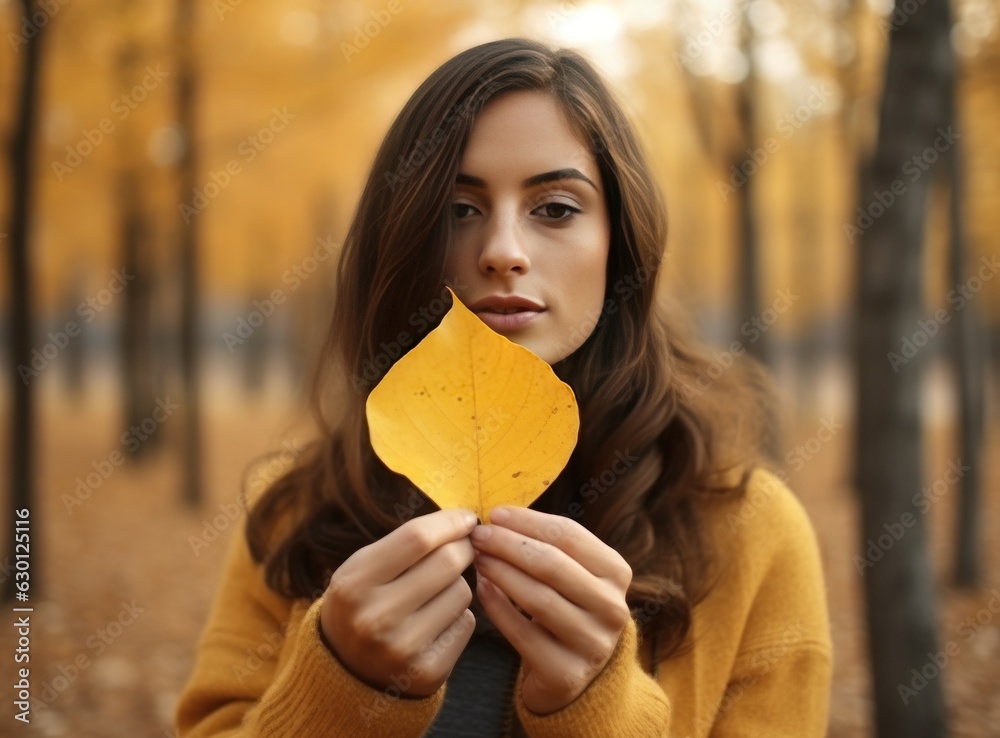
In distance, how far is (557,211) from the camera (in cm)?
136

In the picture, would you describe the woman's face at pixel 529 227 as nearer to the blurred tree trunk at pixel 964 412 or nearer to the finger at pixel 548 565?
the finger at pixel 548 565

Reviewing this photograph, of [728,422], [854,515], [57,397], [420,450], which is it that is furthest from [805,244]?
[57,397]

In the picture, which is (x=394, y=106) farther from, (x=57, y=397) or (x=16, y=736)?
(x=57, y=397)

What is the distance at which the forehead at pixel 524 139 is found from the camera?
1321mm

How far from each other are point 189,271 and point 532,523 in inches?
298

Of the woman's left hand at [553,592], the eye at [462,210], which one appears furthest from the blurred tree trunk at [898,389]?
the woman's left hand at [553,592]

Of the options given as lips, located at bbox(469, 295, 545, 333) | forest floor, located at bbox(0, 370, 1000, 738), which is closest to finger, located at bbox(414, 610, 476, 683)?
lips, located at bbox(469, 295, 545, 333)

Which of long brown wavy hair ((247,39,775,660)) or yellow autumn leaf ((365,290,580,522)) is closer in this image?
yellow autumn leaf ((365,290,580,522))

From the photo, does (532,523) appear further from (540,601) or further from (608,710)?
(608,710)

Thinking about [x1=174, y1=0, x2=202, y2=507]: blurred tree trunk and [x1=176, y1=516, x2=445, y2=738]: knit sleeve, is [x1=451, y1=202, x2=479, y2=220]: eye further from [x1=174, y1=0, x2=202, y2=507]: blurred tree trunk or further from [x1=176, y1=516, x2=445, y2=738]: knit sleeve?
[x1=174, y1=0, x2=202, y2=507]: blurred tree trunk

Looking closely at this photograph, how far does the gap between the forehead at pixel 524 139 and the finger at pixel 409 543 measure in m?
0.62

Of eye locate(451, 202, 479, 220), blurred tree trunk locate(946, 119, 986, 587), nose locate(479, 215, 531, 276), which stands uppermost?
eye locate(451, 202, 479, 220)

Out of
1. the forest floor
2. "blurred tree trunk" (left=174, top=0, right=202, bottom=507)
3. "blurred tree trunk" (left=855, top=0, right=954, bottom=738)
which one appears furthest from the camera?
"blurred tree trunk" (left=174, top=0, right=202, bottom=507)

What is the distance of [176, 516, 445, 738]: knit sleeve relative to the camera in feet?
3.70
